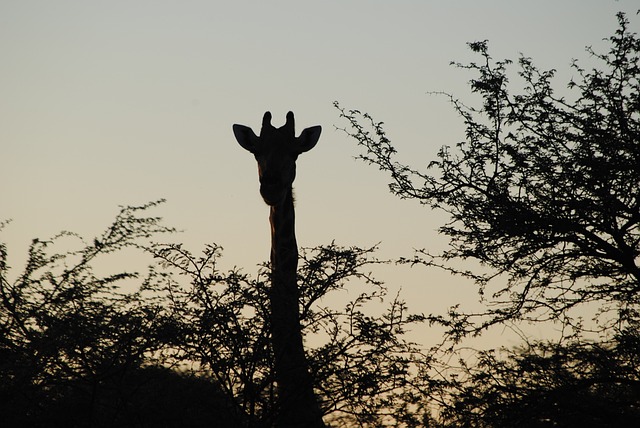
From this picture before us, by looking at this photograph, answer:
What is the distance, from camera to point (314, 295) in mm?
10422

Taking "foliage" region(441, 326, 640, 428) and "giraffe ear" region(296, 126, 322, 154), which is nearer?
"foliage" region(441, 326, 640, 428)

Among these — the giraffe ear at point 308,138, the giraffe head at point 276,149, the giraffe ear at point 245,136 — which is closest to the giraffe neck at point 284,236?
the giraffe head at point 276,149

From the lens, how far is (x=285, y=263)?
41.2 feet

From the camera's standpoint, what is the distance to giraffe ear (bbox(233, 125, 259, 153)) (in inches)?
531

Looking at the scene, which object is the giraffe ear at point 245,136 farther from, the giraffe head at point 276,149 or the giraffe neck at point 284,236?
the giraffe neck at point 284,236

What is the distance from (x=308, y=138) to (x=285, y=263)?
1.99 meters

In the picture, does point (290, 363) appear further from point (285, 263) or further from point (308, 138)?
point (308, 138)

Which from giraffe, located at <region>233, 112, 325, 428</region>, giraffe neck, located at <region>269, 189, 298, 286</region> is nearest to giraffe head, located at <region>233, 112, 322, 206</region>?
giraffe, located at <region>233, 112, 325, 428</region>

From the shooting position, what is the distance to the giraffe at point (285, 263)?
9953mm

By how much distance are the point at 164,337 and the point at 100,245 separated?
7.31 feet

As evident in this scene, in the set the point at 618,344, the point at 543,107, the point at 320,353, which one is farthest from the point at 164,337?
the point at 543,107

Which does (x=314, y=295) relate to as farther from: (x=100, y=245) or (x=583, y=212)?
(x=583, y=212)

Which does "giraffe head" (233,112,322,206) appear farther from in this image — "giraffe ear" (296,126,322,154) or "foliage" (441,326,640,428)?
"foliage" (441,326,640,428)

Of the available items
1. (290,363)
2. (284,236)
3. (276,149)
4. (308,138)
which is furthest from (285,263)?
(290,363)
